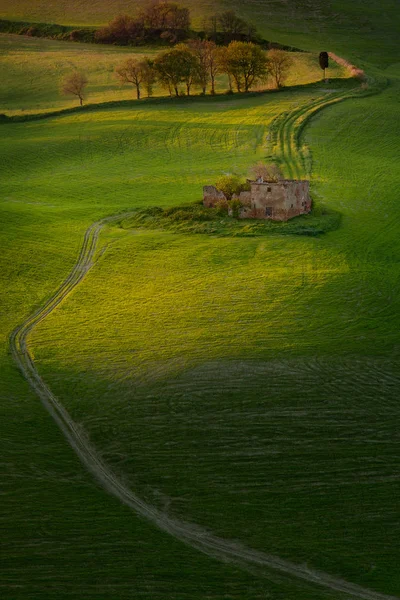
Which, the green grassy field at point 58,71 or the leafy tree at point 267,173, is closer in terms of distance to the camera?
the leafy tree at point 267,173

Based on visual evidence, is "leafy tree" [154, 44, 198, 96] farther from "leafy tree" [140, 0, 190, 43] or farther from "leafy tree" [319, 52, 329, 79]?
"leafy tree" [140, 0, 190, 43]

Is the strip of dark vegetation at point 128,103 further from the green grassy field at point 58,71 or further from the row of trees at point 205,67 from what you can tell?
the green grassy field at point 58,71

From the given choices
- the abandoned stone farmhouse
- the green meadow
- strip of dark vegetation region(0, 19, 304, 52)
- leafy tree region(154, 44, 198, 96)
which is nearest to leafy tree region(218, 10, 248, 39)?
strip of dark vegetation region(0, 19, 304, 52)

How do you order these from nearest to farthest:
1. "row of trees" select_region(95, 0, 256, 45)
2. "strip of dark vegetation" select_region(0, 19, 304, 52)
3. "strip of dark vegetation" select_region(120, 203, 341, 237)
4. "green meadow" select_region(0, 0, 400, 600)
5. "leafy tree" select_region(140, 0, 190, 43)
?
"green meadow" select_region(0, 0, 400, 600), "strip of dark vegetation" select_region(120, 203, 341, 237), "strip of dark vegetation" select_region(0, 19, 304, 52), "row of trees" select_region(95, 0, 256, 45), "leafy tree" select_region(140, 0, 190, 43)

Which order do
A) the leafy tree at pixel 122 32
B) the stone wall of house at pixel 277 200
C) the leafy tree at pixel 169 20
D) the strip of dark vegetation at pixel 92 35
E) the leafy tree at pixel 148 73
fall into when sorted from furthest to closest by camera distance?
the leafy tree at pixel 122 32, the leafy tree at pixel 169 20, the strip of dark vegetation at pixel 92 35, the leafy tree at pixel 148 73, the stone wall of house at pixel 277 200

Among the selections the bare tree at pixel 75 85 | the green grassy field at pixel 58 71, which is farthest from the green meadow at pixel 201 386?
the green grassy field at pixel 58 71

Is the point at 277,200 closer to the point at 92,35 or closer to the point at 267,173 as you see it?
the point at 267,173
